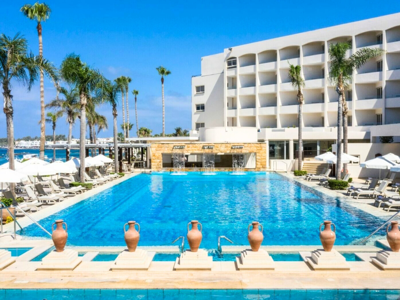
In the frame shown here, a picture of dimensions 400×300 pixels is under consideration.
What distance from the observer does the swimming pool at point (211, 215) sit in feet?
39.5

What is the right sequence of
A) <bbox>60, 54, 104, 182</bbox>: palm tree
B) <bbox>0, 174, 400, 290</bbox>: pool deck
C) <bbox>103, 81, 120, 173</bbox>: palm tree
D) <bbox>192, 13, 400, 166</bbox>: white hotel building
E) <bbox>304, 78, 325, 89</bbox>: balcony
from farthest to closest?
<bbox>304, 78, 325, 89</bbox>: balcony < <bbox>192, 13, 400, 166</bbox>: white hotel building < <bbox>103, 81, 120, 173</bbox>: palm tree < <bbox>60, 54, 104, 182</bbox>: palm tree < <bbox>0, 174, 400, 290</bbox>: pool deck

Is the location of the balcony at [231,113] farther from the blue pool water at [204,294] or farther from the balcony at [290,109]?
the blue pool water at [204,294]

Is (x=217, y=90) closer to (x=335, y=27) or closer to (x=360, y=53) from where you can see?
(x=335, y=27)

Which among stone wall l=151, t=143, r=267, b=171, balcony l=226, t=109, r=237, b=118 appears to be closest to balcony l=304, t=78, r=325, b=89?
balcony l=226, t=109, r=237, b=118

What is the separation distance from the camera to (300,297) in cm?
707

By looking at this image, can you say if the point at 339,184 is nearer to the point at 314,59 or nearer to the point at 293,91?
the point at 314,59

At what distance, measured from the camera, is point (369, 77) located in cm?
3891

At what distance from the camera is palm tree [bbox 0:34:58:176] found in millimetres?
16453

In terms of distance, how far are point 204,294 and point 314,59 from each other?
40.0 m

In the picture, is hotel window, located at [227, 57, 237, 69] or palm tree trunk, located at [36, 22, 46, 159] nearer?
palm tree trunk, located at [36, 22, 46, 159]

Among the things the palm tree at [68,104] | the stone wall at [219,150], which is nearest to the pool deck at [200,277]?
the palm tree at [68,104]

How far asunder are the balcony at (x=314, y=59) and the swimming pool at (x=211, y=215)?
75.3 ft

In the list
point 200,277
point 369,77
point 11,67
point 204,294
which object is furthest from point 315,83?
point 204,294

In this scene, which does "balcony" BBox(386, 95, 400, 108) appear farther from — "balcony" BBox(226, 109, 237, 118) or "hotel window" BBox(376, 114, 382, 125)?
"balcony" BBox(226, 109, 237, 118)
